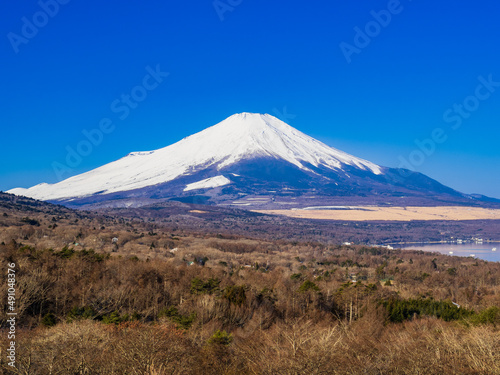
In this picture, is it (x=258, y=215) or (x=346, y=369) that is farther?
(x=258, y=215)

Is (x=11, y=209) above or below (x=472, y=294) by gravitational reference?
above

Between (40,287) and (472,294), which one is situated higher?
(40,287)

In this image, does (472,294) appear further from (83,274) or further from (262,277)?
(83,274)

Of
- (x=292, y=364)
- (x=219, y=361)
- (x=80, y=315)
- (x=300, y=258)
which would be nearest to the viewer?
(x=292, y=364)

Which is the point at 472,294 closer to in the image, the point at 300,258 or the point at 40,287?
the point at 300,258

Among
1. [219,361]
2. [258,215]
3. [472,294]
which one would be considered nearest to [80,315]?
[219,361]

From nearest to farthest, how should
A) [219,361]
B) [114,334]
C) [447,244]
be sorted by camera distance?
[219,361] → [114,334] → [447,244]

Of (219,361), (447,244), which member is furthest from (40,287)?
(447,244)

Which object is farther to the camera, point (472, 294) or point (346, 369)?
point (472, 294)

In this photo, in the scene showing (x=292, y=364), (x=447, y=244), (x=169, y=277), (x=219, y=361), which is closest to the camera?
(x=292, y=364)
